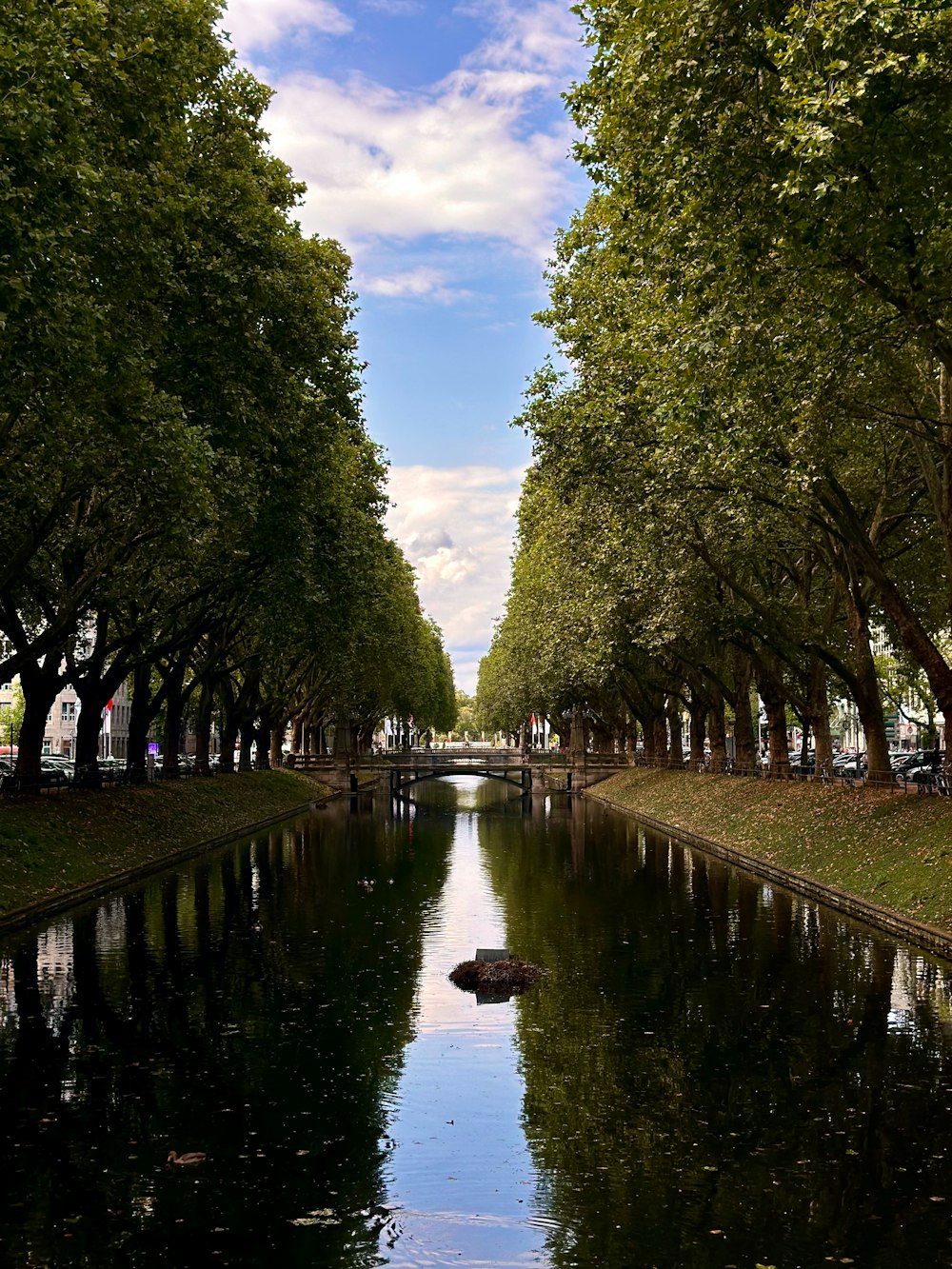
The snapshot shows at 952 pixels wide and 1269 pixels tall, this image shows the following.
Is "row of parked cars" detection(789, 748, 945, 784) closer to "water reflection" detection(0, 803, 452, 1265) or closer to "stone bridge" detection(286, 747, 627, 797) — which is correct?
"stone bridge" detection(286, 747, 627, 797)

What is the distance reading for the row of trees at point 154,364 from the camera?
59.8 ft

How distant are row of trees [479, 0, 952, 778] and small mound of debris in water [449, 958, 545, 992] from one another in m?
9.80

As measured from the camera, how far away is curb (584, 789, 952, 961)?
21031 mm

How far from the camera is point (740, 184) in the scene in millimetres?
18219

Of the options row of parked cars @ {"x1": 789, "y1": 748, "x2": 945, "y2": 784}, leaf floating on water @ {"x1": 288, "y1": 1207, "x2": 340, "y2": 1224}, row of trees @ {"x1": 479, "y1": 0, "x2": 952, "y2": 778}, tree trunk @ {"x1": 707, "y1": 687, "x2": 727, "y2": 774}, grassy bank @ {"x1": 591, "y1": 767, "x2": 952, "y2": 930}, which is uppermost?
row of trees @ {"x1": 479, "y1": 0, "x2": 952, "y2": 778}

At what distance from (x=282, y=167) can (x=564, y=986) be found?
25842mm

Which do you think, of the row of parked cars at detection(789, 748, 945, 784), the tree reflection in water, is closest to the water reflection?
the tree reflection in water

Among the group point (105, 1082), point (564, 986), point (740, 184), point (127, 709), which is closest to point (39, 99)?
point (740, 184)

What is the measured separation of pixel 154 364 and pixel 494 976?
45.0 ft

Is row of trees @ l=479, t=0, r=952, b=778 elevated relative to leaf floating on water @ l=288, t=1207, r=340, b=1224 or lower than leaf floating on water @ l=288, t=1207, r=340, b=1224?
elevated

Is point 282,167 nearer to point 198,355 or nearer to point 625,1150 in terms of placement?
point 198,355

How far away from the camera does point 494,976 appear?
18719mm

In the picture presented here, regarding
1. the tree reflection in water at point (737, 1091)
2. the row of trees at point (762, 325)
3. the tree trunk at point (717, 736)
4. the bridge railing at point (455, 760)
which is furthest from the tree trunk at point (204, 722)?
the bridge railing at point (455, 760)

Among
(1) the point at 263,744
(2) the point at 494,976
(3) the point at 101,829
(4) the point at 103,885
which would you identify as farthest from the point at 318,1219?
(1) the point at 263,744
